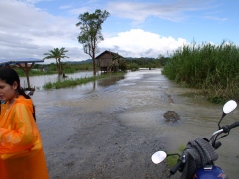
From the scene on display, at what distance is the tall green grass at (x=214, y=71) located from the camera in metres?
7.92

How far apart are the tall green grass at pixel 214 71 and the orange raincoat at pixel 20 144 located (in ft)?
23.1

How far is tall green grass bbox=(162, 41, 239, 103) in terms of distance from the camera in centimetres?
792

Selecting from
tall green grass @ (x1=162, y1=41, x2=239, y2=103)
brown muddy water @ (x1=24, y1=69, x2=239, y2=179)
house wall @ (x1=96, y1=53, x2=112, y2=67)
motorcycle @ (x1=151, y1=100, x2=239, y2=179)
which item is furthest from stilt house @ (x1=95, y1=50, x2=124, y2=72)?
motorcycle @ (x1=151, y1=100, x2=239, y2=179)

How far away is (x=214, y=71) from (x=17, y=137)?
964 centimetres

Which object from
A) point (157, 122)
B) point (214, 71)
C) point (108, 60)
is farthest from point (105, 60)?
point (157, 122)

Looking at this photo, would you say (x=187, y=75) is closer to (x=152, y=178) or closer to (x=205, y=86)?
(x=205, y=86)

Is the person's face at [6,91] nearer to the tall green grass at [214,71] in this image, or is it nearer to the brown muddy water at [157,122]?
the brown muddy water at [157,122]

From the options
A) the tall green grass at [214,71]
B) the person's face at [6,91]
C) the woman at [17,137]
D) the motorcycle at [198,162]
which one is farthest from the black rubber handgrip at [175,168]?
the tall green grass at [214,71]

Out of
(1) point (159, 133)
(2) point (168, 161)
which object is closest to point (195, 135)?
(1) point (159, 133)

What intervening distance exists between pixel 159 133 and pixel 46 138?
2.48 meters

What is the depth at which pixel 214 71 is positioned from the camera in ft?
32.1

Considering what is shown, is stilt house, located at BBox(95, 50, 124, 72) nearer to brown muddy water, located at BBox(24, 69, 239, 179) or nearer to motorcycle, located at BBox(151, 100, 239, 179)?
brown muddy water, located at BBox(24, 69, 239, 179)

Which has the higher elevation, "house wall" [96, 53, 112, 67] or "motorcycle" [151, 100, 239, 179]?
"house wall" [96, 53, 112, 67]

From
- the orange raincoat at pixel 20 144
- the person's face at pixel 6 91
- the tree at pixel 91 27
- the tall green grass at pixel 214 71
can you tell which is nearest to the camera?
the orange raincoat at pixel 20 144
